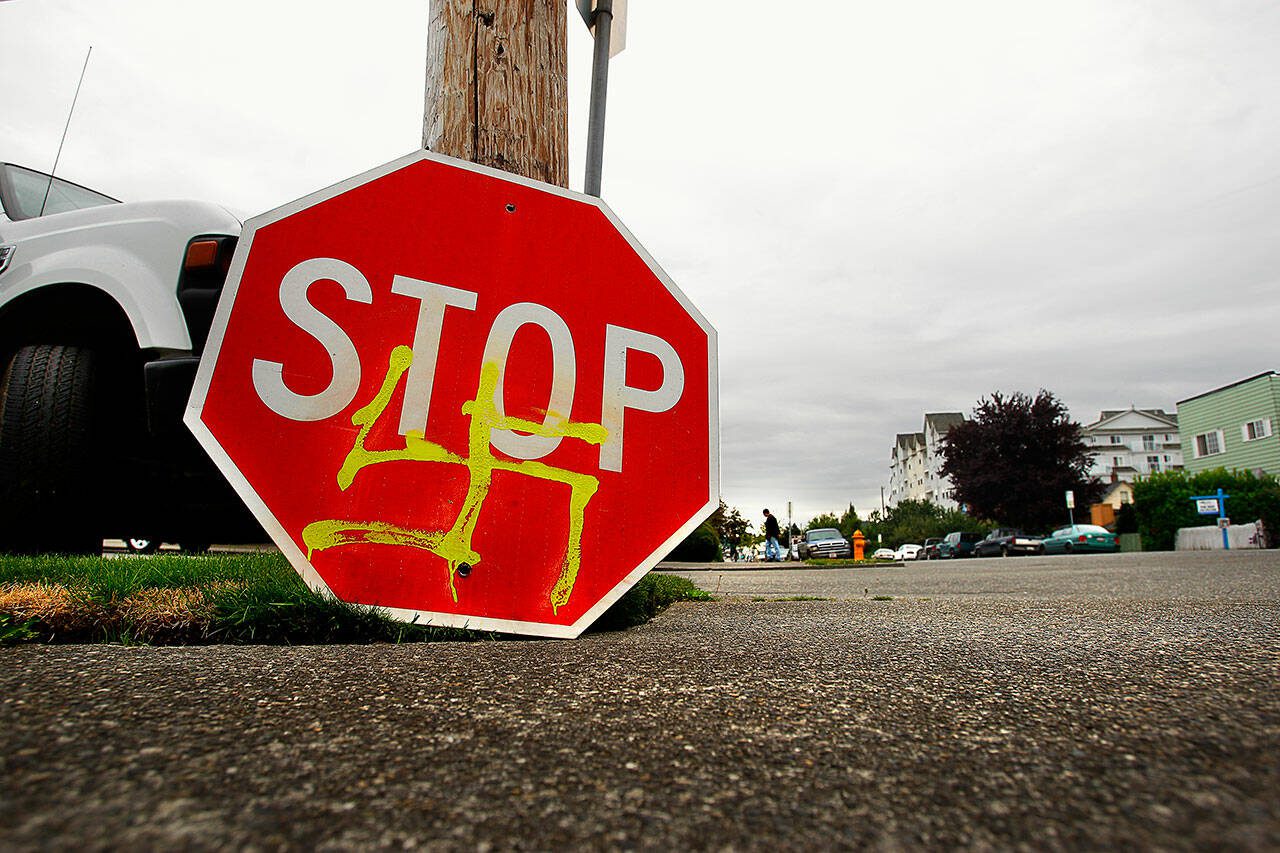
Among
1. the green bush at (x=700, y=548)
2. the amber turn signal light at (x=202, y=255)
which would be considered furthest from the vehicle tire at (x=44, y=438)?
the green bush at (x=700, y=548)

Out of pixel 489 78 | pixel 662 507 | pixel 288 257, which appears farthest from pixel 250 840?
pixel 489 78

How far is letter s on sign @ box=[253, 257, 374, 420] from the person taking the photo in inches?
78.5

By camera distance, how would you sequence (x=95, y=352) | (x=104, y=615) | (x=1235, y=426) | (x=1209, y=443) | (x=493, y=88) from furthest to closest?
(x=1209, y=443) < (x=1235, y=426) < (x=95, y=352) < (x=493, y=88) < (x=104, y=615)

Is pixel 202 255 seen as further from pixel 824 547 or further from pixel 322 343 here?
pixel 824 547

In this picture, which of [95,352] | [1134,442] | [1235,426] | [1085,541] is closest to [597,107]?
[95,352]

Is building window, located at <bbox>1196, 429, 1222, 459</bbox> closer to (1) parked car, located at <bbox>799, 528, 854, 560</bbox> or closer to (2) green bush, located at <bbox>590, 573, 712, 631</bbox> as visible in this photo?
(1) parked car, located at <bbox>799, 528, 854, 560</bbox>

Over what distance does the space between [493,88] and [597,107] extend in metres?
0.39

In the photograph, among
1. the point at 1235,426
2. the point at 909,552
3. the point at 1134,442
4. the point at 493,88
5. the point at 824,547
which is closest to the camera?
the point at 493,88

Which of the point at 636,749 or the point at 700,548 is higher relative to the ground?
the point at 700,548

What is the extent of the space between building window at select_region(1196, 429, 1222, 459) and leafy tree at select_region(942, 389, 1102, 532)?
4.47m

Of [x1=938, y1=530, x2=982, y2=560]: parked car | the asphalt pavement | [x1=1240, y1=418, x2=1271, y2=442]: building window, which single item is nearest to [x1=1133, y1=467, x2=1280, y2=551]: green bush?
[x1=1240, y1=418, x2=1271, y2=442]: building window

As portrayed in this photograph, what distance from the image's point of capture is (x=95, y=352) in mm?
3252

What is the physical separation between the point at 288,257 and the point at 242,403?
1.52ft

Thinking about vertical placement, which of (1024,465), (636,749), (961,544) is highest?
(1024,465)
